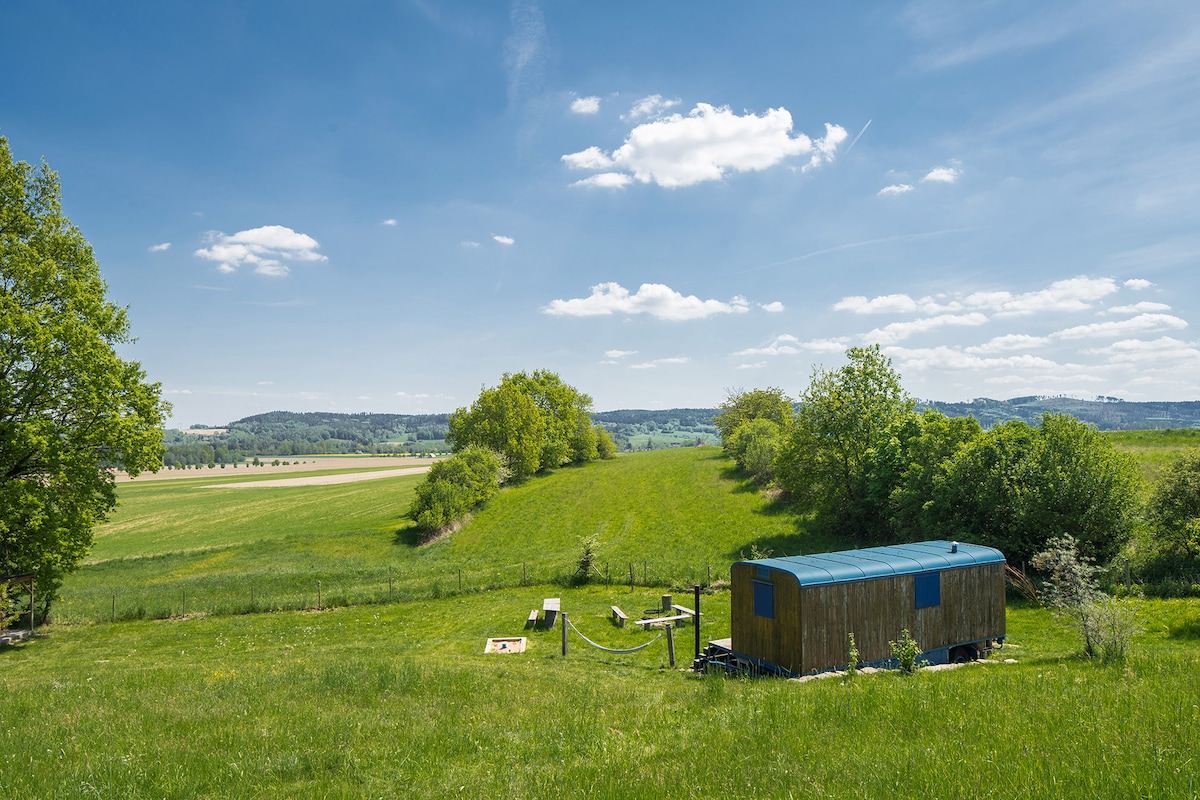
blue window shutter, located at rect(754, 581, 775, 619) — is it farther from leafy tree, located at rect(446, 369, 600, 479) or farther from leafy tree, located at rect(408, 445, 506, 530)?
leafy tree, located at rect(446, 369, 600, 479)

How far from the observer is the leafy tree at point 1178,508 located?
25.9 metres

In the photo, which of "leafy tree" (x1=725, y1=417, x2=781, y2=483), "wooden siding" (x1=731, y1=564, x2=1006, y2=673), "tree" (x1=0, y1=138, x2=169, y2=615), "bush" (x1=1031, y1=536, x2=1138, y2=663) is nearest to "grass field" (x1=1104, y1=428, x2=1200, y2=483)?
"leafy tree" (x1=725, y1=417, x2=781, y2=483)

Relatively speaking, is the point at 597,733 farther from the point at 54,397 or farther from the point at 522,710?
the point at 54,397

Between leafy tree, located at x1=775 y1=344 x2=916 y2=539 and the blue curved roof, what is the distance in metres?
19.4

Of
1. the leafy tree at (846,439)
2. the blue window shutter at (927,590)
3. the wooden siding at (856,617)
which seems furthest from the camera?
the leafy tree at (846,439)

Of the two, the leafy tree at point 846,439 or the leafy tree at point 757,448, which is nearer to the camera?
the leafy tree at point 846,439

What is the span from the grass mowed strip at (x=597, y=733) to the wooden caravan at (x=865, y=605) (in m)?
1.88

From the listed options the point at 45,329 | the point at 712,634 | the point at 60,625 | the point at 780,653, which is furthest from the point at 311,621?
the point at 780,653

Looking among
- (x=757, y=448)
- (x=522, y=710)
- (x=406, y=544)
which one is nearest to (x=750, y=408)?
(x=757, y=448)

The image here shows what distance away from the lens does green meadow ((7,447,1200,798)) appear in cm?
749

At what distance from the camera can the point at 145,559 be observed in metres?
49.2

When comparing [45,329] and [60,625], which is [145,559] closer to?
[60,625]

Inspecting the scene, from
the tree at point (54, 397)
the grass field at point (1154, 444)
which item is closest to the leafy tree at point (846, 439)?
the grass field at point (1154, 444)

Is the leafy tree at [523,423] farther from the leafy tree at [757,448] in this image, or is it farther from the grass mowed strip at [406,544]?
the leafy tree at [757,448]
